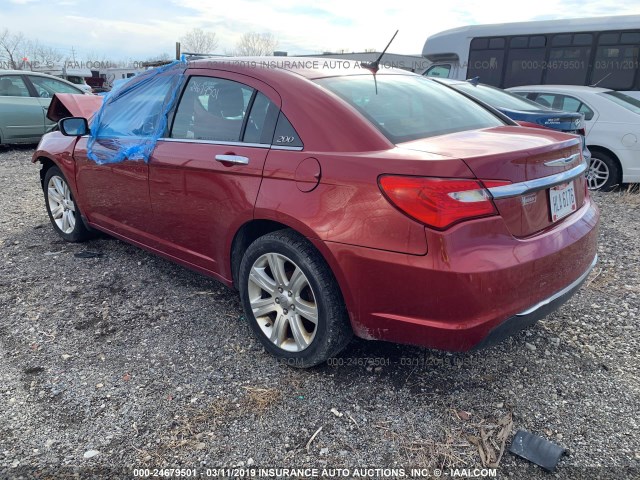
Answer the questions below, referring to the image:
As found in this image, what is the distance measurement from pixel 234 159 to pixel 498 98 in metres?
4.85

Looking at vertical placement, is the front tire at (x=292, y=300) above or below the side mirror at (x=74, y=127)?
below

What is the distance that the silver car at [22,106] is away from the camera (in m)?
9.62

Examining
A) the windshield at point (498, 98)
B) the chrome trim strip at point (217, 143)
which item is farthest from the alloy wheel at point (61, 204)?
the windshield at point (498, 98)

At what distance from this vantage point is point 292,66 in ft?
9.20

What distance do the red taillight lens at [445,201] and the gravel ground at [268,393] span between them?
974 mm

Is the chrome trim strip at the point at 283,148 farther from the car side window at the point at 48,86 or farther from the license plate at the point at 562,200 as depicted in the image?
the car side window at the point at 48,86

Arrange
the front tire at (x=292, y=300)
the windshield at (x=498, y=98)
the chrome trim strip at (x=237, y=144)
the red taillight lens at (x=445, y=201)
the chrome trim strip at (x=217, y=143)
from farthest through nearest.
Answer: the windshield at (x=498, y=98) → the chrome trim strip at (x=217, y=143) → the chrome trim strip at (x=237, y=144) → the front tire at (x=292, y=300) → the red taillight lens at (x=445, y=201)

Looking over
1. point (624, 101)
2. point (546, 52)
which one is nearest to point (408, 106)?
point (624, 101)

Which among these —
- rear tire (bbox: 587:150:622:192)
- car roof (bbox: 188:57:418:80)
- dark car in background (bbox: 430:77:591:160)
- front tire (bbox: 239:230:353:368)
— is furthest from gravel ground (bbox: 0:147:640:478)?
rear tire (bbox: 587:150:622:192)

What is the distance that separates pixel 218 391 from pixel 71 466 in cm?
71

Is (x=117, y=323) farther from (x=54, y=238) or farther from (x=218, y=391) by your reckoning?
(x=54, y=238)

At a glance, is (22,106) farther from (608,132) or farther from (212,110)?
(608,132)

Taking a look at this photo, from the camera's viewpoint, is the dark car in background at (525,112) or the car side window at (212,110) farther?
the dark car in background at (525,112)

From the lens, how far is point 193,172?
9.48 feet
